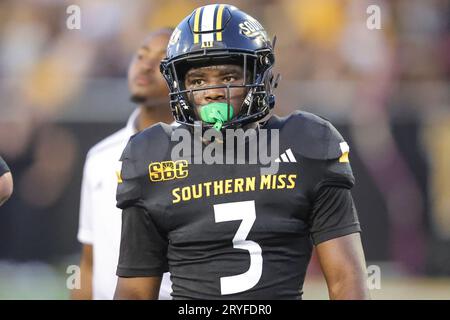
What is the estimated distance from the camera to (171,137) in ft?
10.2

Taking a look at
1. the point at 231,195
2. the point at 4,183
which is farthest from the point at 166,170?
the point at 4,183

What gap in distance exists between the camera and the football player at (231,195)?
291 cm

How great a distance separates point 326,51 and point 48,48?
92.2 inches

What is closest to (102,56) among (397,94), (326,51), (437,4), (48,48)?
(48,48)

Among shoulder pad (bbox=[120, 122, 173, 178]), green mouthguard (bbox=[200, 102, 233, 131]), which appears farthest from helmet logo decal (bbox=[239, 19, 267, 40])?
shoulder pad (bbox=[120, 122, 173, 178])

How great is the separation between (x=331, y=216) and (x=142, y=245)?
607 mm

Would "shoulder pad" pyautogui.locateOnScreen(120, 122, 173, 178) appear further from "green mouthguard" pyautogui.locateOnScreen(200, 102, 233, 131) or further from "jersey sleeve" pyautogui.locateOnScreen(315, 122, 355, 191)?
"jersey sleeve" pyautogui.locateOnScreen(315, 122, 355, 191)

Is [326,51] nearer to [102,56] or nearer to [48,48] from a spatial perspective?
[102,56]

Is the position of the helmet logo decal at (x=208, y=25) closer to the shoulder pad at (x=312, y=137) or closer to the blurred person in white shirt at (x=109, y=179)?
the shoulder pad at (x=312, y=137)

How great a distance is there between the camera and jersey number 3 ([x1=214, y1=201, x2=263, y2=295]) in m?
2.88

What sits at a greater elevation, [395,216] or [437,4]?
[437,4]
